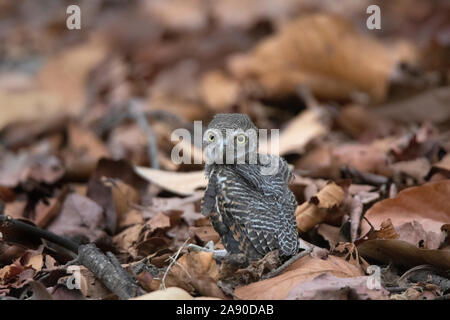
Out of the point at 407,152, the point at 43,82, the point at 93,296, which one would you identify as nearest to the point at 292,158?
the point at 407,152

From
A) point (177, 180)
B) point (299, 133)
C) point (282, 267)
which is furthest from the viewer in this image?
point (299, 133)

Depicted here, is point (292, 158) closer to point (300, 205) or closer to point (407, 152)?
point (407, 152)

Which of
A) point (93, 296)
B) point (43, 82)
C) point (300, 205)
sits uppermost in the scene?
point (43, 82)

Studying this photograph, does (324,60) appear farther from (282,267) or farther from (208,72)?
(282,267)

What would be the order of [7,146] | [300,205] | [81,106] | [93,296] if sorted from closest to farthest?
[93,296], [300,205], [7,146], [81,106]

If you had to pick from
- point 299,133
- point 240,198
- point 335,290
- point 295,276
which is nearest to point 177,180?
point 299,133

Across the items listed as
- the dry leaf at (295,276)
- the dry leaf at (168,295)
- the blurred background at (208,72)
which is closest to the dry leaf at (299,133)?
the blurred background at (208,72)

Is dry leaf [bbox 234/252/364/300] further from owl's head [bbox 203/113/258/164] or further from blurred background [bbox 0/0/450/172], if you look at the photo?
blurred background [bbox 0/0/450/172]
